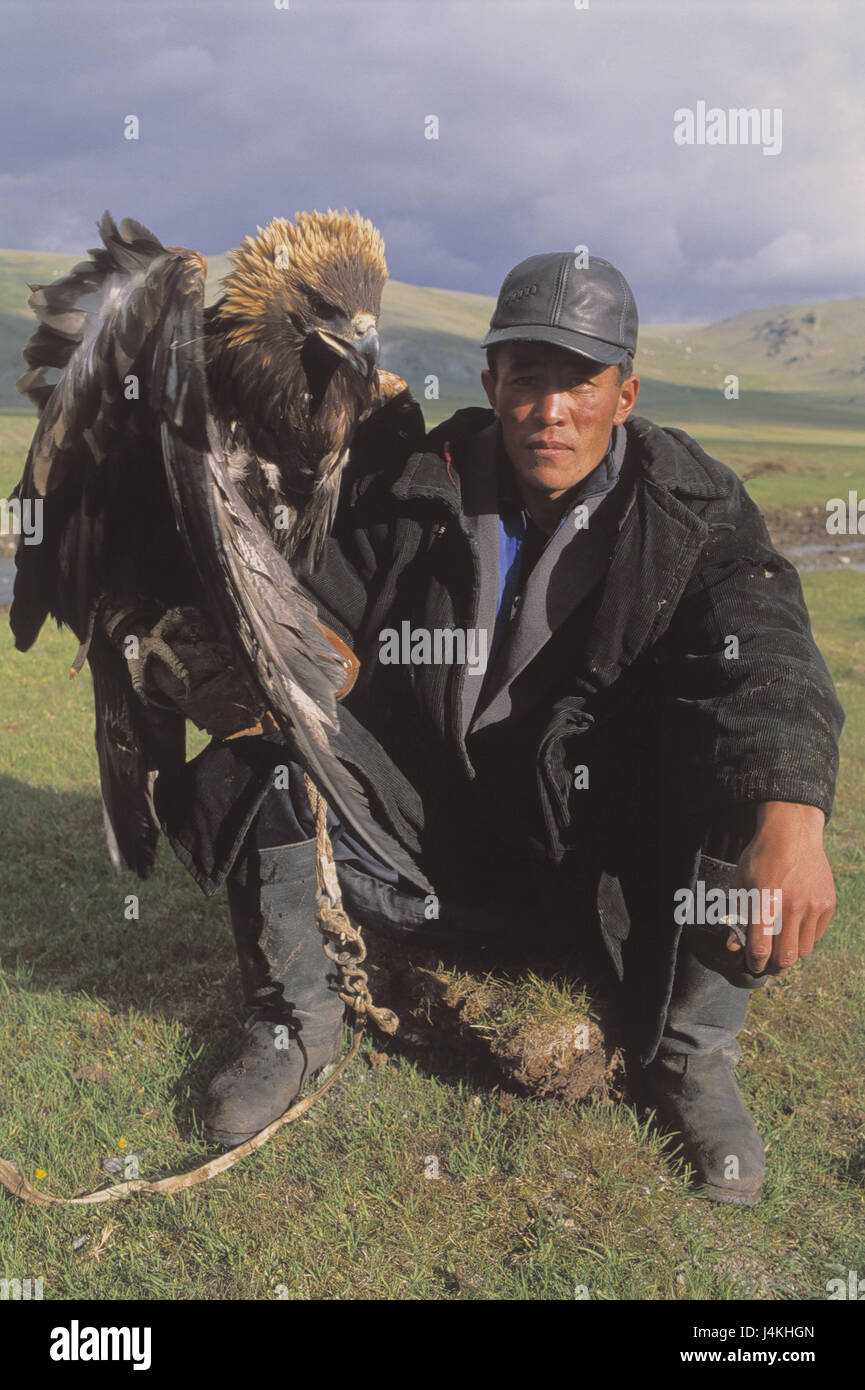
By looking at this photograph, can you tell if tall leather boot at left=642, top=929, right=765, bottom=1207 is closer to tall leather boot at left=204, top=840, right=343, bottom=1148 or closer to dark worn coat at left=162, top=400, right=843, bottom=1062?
dark worn coat at left=162, top=400, right=843, bottom=1062

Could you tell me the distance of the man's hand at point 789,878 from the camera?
8.07ft

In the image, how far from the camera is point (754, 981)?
9.27 feet

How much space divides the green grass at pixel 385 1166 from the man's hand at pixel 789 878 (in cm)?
93

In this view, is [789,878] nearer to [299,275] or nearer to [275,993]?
[275,993]

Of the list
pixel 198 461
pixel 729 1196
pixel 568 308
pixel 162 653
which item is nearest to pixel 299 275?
pixel 568 308

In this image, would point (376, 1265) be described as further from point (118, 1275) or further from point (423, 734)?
point (423, 734)

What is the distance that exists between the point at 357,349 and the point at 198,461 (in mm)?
1142

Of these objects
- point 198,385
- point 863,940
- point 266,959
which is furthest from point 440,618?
point 863,940

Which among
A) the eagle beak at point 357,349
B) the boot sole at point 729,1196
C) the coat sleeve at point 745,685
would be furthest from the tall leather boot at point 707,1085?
the eagle beak at point 357,349

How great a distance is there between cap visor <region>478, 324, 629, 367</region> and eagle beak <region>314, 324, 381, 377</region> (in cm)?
67

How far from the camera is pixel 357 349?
3.50 metres

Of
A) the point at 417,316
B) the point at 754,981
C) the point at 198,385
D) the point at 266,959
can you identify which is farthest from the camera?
the point at 417,316

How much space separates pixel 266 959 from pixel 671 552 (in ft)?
5.99

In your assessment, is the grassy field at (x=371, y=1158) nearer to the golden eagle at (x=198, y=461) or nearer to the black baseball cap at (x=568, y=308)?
the golden eagle at (x=198, y=461)
